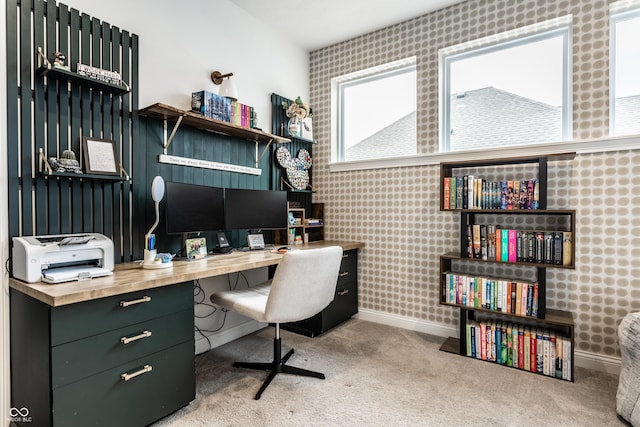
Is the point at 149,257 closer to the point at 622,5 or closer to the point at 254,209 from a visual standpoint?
the point at 254,209

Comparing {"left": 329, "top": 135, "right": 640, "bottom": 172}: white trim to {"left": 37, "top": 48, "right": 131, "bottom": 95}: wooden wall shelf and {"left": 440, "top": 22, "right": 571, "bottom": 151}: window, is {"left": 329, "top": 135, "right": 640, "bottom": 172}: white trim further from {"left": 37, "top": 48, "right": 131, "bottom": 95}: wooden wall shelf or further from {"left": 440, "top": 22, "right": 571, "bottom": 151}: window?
{"left": 37, "top": 48, "right": 131, "bottom": 95}: wooden wall shelf

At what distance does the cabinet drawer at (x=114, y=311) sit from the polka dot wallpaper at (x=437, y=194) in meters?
1.90

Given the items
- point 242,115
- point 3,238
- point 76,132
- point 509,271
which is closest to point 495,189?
point 509,271

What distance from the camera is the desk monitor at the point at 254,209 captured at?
2557 millimetres

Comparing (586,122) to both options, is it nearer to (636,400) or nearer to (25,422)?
(636,400)

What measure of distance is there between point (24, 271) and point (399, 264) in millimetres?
2548

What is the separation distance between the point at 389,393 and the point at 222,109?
216 cm

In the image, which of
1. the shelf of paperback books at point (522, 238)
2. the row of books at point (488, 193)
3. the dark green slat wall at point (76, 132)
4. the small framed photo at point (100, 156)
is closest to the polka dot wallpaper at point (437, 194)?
the shelf of paperback books at point (522, 238)

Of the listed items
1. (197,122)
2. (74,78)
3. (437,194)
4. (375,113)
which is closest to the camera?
(74,78)

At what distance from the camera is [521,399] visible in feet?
6.26

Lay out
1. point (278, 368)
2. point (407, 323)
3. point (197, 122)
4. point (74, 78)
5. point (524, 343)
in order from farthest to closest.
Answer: point (407, 323) → point (197, 122) → point (524, 343) → point (278, 368) → point (74, 78)

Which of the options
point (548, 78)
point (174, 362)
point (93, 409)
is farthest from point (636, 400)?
point (93, 409)

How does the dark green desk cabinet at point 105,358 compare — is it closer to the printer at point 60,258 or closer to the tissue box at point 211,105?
the printer at point 60,258

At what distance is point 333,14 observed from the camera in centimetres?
290
